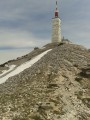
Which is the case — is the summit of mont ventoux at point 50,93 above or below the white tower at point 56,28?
below

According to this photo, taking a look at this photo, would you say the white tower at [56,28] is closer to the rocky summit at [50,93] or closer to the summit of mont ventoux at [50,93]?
the summit of mont ventoux at [50,93]

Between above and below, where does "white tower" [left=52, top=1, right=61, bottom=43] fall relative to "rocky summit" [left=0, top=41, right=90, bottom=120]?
above

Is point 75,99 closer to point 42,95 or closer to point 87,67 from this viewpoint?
point 42,95

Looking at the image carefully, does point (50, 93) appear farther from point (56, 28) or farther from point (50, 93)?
point (56, 28)

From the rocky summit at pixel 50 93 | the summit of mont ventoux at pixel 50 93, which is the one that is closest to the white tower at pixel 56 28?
the summit of mont ventoux at pixel 50 93

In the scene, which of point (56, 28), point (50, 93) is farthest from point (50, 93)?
point (56, 28)

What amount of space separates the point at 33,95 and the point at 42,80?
5.77 metres

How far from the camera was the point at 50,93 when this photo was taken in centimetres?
4256

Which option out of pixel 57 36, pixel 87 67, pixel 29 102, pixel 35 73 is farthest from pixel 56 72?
pixel 57 36

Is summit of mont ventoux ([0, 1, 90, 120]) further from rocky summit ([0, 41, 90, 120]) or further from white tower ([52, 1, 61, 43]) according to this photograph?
white tower ([52, 1, 61, 43])

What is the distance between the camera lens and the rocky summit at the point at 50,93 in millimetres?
37656

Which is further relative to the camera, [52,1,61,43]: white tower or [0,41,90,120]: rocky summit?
[52,1,61,43]: white tower

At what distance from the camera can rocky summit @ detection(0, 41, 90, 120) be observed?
37.7 metres

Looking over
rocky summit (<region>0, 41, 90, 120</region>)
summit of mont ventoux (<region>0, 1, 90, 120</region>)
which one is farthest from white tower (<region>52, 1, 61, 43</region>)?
rocky summit (<region>0, 41, 90, 120</region>)
